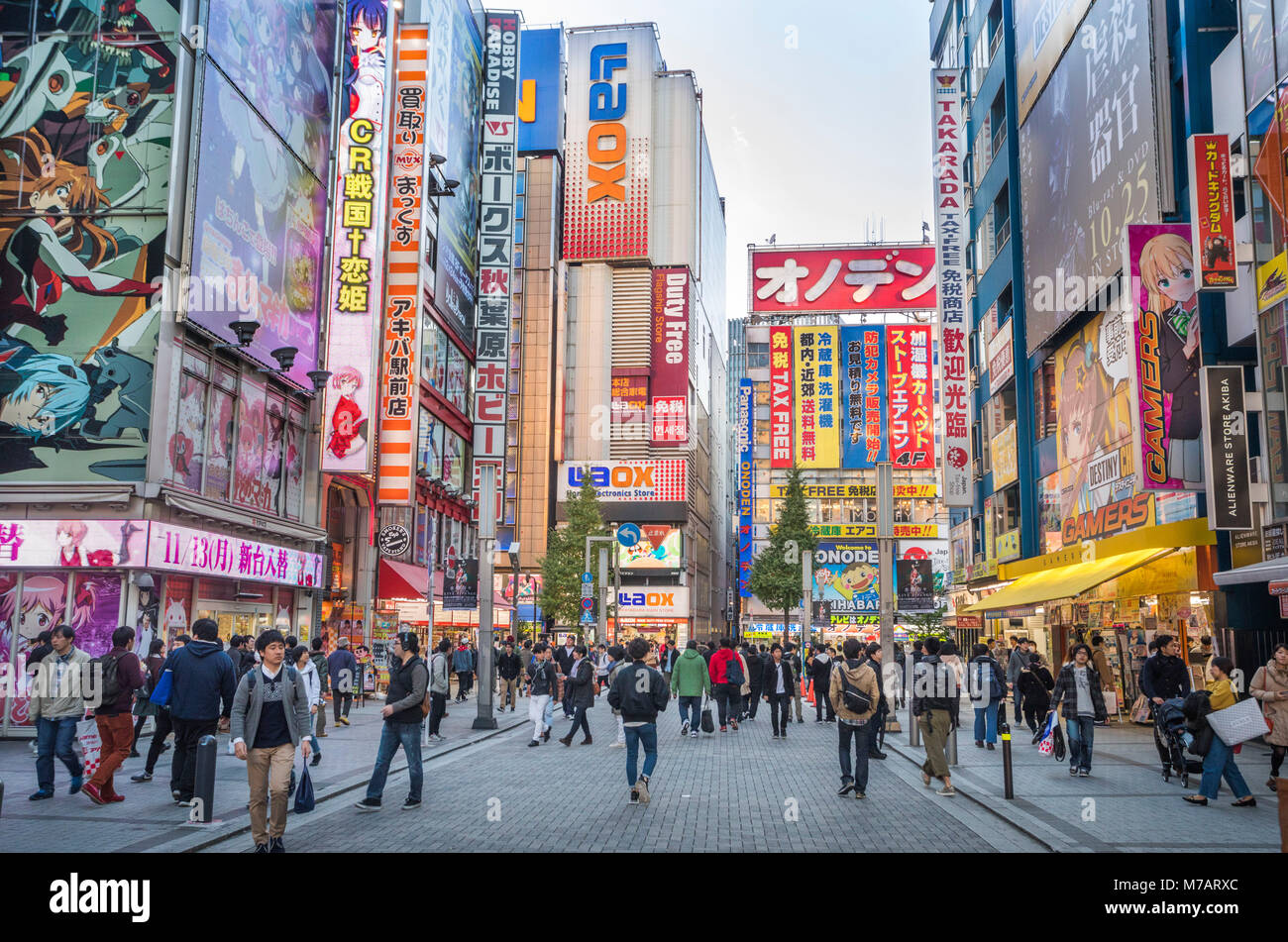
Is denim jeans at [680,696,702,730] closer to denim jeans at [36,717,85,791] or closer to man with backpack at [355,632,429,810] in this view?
man with backpack at [355,632,429,810]

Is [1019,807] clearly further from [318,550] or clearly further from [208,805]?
[318,550]

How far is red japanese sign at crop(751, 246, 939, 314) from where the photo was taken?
2448 inches

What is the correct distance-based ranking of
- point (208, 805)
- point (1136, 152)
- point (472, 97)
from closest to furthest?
point (208, 805)
point (1136, 152)
point (472, 97)

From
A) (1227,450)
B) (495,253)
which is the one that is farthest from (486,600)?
(495,253)

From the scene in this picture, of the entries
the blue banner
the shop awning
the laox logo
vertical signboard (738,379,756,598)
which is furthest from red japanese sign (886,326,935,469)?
the shop awning

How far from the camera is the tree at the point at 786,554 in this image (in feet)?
237

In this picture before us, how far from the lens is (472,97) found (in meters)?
49.0

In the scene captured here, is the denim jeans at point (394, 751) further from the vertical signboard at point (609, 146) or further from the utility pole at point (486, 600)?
the vertical signboard at point (609, 146)

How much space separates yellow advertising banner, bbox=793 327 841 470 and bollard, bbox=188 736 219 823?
71365 millimetres

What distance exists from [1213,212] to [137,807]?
19237mm

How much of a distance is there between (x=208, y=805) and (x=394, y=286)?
25336 millimetres

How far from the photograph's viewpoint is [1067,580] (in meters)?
25.4
